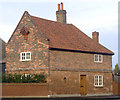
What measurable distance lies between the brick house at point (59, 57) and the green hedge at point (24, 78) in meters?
0.82

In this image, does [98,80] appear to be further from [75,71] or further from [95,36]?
[95,36]

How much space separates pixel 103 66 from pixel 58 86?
8.34 metres

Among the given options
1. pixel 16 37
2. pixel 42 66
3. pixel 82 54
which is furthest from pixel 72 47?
pixel 16 37

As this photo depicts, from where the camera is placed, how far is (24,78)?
3353 cm

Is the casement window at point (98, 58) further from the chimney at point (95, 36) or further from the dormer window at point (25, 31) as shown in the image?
the dormer window at point (25, 31)

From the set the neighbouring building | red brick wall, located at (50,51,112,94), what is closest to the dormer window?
red brick wall, located at (50,51,112,94)

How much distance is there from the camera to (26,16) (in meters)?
36.7

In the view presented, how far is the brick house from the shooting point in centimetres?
3422

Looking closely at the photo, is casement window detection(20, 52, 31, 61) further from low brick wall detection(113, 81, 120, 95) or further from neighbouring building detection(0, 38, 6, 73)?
low brick wall detection(113, 81, 120, 95)

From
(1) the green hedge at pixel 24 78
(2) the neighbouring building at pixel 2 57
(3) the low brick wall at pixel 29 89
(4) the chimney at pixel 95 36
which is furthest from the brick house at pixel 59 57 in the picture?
(2) the neighbouring building at pixel 2 57

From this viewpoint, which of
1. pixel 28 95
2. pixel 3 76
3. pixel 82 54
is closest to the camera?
pixel 28 95

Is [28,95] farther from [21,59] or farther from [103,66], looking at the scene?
[103,66]

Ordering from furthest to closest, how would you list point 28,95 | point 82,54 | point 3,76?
1. point 82,54
2. point 3,76
3. point 28,95

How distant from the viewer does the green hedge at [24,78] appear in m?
33.2
